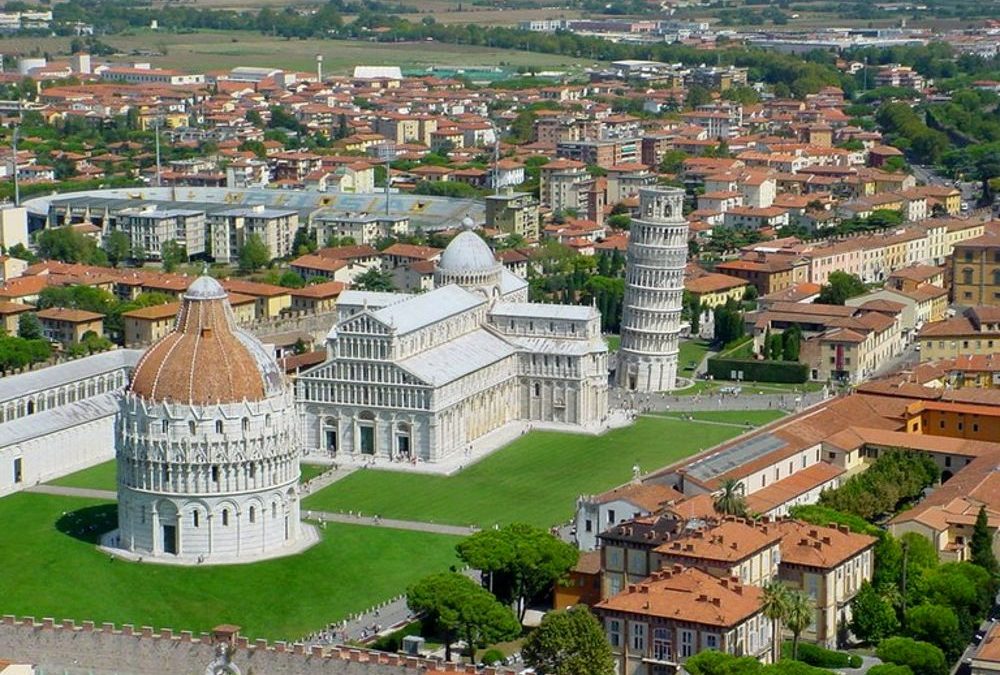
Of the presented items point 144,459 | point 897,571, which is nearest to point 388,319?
point 144,459

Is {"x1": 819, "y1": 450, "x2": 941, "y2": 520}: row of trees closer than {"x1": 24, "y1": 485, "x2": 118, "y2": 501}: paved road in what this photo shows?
Yes

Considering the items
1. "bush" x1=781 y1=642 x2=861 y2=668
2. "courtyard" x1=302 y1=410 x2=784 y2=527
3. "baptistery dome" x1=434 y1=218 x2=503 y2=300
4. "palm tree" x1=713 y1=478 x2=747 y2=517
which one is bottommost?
"courtyard" x1=302 y1=410 x2=784 y2=527

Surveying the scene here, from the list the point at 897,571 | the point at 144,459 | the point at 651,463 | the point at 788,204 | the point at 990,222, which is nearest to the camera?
the point at 897,571

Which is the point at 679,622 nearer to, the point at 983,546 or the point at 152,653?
the point at 983,546

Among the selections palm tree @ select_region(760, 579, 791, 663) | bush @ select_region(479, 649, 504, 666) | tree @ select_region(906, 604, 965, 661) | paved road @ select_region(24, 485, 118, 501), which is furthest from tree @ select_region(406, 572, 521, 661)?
paved road @ select_region(24, 485, 118, 501)

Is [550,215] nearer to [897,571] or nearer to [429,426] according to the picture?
[429,426]

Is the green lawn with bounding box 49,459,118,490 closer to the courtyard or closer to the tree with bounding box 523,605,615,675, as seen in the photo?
the courtyard

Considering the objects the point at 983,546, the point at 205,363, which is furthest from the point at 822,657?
the point at 205,363
